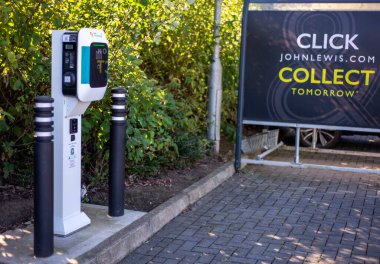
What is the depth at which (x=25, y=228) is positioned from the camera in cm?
518

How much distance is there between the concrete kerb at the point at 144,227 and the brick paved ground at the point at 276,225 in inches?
3.1

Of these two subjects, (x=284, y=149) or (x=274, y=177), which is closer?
(x=274, y=177)

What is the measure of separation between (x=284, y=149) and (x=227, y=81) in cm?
176

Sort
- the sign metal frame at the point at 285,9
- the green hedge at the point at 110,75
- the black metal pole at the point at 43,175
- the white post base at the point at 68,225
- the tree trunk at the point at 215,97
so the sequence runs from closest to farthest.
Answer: the black metal pole at the point at 43,175 → the white post base at the point at 68,225 → the green hedge at the point at 110,75 → the sign metal frame at the point at 285,9 → the tree trunk at the point at 215,97

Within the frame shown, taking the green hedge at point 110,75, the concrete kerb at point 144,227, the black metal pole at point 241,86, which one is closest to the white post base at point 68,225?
the concrete kerb at point 144,227

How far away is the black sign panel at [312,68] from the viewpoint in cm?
769

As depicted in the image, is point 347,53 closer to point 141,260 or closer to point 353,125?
point 353,125

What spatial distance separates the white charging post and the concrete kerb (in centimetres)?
47

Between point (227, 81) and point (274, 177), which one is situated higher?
point (227, 81)

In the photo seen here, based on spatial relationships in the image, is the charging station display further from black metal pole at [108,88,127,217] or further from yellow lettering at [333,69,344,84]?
yellow lettering at [333,69,344,84]

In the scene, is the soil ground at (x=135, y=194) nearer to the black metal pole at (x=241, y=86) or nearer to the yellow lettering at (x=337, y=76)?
the black metal pole at (x=241, y=86)

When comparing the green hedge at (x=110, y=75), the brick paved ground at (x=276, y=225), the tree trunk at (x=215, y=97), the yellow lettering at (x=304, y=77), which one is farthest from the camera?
the tree trunk at (x=215, y=97)

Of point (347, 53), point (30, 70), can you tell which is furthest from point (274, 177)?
point (30, 70)

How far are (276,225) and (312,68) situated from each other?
9.39 feet
